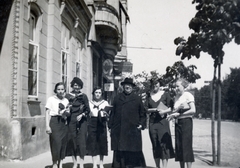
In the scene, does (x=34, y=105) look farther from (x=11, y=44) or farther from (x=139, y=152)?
(x=139, y=152)

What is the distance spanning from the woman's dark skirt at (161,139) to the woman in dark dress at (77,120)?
140 cm

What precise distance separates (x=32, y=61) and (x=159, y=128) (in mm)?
4166

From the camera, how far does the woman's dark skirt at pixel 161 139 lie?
675 centimetres

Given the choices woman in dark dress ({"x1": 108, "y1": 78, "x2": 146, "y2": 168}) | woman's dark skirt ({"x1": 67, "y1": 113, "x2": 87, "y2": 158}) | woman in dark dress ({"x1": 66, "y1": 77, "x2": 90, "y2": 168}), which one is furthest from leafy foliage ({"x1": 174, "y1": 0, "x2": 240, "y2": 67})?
woman's dark skirt ({"x1": 67, "y1": 113, "x2": 87, "y2": 158})

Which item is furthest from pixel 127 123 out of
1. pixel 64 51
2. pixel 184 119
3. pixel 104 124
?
pixel 64 51

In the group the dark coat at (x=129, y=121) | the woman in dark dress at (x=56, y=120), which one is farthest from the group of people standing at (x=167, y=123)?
the woman in dark dress at (x=56, y=120)

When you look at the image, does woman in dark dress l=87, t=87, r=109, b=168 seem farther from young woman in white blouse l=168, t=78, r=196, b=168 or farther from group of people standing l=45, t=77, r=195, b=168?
young woman in white blouse l=168, t=78, r=196, b=168

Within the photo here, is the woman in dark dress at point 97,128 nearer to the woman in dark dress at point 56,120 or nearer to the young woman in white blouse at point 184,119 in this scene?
the woman in dark dress at point 56,120

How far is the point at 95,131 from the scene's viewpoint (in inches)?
273

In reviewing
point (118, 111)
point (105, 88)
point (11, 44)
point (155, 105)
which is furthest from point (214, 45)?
point (105, 88)

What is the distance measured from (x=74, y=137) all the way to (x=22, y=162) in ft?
5.48

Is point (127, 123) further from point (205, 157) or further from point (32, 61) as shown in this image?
point (205, 157)

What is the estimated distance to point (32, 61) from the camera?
901 centimetres

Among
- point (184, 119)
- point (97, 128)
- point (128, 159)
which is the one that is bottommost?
point (128, 159)
